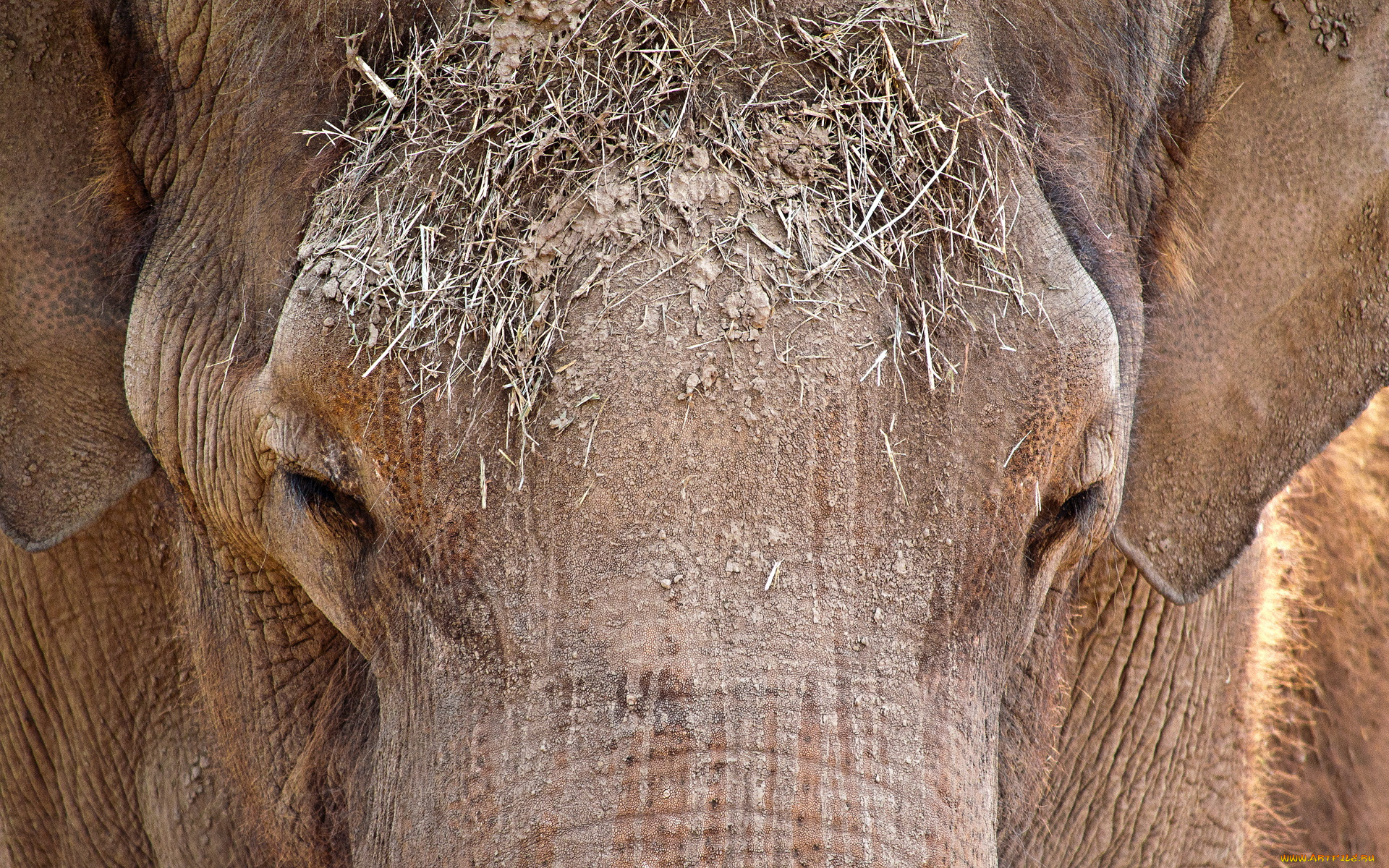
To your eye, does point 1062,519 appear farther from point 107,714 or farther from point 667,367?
point 107,714

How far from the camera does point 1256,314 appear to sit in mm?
2451

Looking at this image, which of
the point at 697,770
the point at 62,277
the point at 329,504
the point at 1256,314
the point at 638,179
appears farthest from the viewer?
the point at 1256,314

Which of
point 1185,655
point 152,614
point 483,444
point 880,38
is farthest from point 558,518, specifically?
point 1185,655

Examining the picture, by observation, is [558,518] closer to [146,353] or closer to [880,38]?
[880,38]

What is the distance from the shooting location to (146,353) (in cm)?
214

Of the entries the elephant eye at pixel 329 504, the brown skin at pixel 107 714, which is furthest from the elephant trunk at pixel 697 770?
the brown skin at pixel 107 714

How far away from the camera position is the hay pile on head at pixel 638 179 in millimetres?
1642

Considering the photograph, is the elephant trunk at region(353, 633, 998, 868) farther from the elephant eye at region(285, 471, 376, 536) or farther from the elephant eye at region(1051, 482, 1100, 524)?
the elephant eye at region(1051, 482, 1100, 524)

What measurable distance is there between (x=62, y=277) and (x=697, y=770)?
1358 millimetres

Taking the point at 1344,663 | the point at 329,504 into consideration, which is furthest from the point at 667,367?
the point at 1344,663

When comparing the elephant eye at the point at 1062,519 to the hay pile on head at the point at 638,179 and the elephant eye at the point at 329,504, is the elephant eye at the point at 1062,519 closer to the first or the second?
the hay pile on head at the point at 638,179

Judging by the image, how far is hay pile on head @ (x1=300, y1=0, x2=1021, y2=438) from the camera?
164cm

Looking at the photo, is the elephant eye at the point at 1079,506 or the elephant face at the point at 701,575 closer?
the elephant face at the point at 701,575

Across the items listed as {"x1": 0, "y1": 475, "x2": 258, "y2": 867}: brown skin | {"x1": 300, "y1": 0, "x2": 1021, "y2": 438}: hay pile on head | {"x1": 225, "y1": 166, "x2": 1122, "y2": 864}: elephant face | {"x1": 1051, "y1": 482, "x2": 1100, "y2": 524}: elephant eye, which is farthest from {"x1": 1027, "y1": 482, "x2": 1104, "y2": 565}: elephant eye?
{"x1": 0, "y1": 475, "x2": 258, "y2": 867}: brown skin
